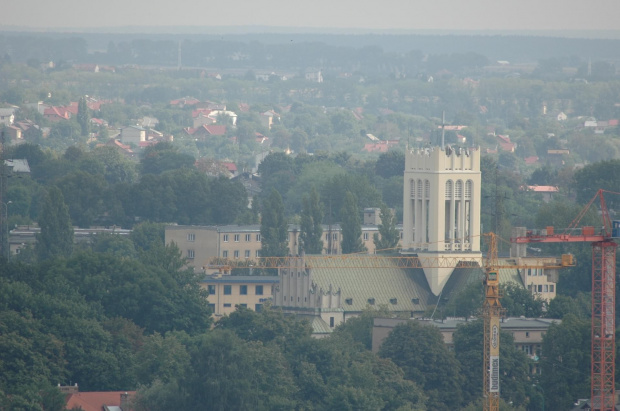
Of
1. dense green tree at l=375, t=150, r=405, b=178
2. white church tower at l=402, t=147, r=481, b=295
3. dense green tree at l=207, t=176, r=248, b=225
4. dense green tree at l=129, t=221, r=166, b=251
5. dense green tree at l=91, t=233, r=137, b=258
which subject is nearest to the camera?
white church tower at l=402, t=147, r=481, b=295

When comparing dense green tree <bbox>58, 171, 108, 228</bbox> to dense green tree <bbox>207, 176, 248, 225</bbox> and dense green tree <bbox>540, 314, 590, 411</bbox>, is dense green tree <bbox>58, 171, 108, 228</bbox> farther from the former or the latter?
dense green tree <bbox>540, 314, 590, 411</bbox>

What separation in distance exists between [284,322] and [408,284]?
12534mm

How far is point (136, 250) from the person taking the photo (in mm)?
112938


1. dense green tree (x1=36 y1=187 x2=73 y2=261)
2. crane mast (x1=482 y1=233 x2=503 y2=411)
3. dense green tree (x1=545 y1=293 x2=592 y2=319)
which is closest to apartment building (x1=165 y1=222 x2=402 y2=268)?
dense green tree (x1=36 y1=187 x2=73 y2=261)

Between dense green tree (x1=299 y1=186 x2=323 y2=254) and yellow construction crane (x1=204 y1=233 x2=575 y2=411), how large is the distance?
5132 mm

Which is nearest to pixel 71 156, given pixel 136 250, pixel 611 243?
pixel 136 250

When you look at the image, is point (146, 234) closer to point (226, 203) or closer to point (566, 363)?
point (226, 203)

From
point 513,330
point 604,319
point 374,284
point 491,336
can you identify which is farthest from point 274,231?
point 604,319

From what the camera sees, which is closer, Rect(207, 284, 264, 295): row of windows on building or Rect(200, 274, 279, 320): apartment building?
Rect(200, 274, 279, 320): apartment building

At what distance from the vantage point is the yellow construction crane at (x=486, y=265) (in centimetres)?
7262

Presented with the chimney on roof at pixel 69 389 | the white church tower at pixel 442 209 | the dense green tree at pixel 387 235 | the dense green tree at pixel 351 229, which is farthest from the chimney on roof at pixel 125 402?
the dense green tree at pixel 351 229

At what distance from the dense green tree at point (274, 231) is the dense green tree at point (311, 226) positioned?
33.5 inches

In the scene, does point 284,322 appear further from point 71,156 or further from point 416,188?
point 71,156

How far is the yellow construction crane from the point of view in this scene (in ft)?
238
